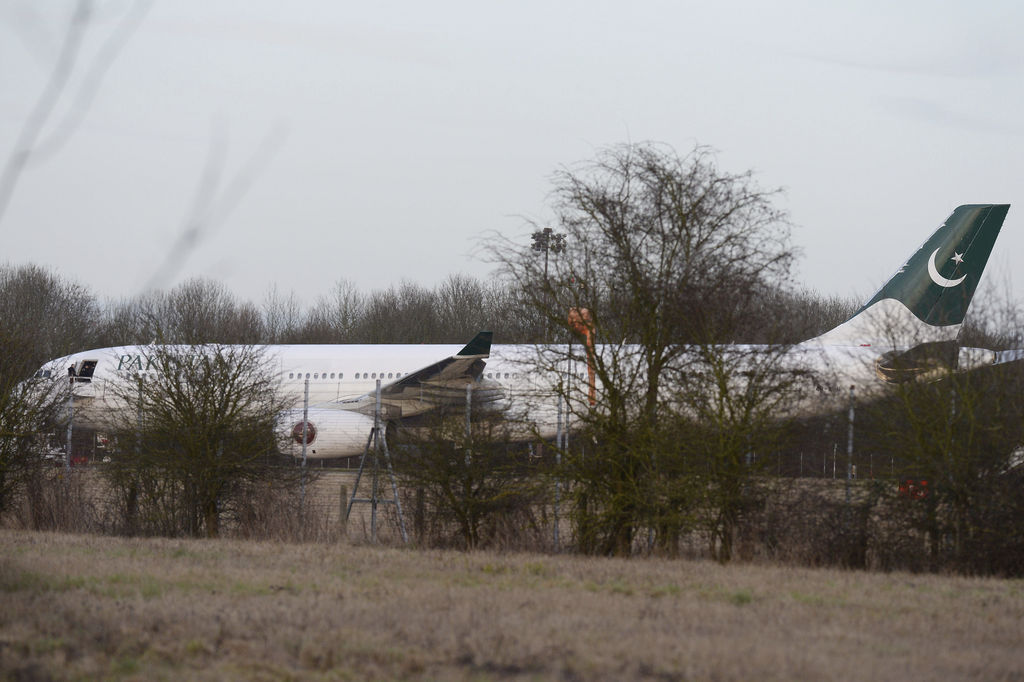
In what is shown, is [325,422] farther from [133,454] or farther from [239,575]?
[239,575]

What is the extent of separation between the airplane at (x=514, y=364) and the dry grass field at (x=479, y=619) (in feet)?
8.57

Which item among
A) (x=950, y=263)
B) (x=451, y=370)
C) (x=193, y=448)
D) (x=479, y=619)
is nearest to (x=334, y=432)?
(x=451, y=370)

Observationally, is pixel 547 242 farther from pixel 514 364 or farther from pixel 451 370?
pixel 451 370

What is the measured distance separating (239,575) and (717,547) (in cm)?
586

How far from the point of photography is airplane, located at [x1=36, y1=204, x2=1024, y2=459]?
13289 mm

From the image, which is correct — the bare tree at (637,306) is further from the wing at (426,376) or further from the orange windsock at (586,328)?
the wing at (426,376)

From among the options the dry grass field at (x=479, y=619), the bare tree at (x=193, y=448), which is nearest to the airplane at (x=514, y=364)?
the bare tree at (x=193, y=448)

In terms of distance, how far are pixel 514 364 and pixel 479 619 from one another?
6.21 metres

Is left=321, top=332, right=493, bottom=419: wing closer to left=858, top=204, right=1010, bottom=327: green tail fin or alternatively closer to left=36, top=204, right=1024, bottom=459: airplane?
left=36, top=204, right=1024, bottom=459: airplane

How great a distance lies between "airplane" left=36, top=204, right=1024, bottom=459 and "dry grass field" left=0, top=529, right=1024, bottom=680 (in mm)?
2611

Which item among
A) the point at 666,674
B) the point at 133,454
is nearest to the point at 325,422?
the point at 133,454

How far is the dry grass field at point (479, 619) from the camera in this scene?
6312 mm

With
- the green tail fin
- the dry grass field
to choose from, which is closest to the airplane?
the green tail fin

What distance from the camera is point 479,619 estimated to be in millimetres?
7883
